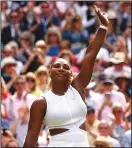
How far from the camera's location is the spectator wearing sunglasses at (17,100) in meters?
12.3

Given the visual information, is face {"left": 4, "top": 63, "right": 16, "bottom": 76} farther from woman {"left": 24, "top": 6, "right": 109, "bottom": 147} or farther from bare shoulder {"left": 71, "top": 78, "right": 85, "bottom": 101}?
woman {"left": 24, "top": 6, "right": 109, "bottom": 147}

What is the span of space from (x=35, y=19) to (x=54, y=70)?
1040 cm

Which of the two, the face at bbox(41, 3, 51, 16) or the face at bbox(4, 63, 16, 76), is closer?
the face at bbox(4, 63, 16, 76)

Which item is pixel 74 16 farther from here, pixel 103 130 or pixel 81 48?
pixel 103 130

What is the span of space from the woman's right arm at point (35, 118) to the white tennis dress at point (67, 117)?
5 centimetres

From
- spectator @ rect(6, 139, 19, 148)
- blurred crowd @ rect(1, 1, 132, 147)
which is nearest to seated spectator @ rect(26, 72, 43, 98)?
blurred crowd @ rect(1, 1, 132, 147)

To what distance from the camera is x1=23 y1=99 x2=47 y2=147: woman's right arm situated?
623 cm

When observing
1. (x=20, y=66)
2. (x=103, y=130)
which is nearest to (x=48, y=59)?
(x=20, y=66)

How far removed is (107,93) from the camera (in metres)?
12.9

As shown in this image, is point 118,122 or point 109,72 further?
point 109,72

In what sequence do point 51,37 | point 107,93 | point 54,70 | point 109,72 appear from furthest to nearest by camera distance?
1. point 51,37
2. point 109,72
3. point 107,93
4. point 54,70

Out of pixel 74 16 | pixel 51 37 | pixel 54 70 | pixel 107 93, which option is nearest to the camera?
pixel 54 70

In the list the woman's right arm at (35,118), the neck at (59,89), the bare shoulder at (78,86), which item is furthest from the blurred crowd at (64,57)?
the woman's right arm at (35,118)

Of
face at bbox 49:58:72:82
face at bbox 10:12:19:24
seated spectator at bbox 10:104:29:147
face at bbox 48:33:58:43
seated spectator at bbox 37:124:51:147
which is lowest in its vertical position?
seated spectator at bbox 37:124:51:147
